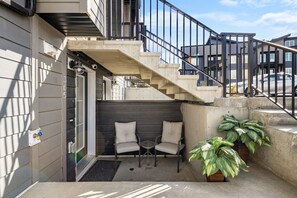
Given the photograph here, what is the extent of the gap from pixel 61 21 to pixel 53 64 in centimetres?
56

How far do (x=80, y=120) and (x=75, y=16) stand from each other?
2.42 meters

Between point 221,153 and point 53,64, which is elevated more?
point 53,64

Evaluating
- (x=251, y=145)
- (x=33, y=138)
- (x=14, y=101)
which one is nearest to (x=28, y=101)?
(x=14, y=101)

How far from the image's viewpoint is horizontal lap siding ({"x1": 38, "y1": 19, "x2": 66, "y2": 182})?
2264 millimetres

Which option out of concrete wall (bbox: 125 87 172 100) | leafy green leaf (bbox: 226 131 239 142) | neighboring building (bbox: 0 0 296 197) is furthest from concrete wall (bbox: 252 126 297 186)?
concrete wall (bbox: 125 87 172 100)

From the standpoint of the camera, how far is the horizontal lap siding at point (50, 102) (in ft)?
7.43

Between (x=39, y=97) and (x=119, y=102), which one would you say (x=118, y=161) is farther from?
(x=39, y=97)

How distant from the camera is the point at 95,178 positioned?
359 cm

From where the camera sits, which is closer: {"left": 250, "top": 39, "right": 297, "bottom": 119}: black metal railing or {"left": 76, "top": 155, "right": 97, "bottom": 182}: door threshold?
{"left": 250, "top": 39, "right": 297, "bottom": 119}: black metal railing

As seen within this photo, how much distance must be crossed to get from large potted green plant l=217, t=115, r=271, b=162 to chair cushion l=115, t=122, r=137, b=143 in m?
2.54

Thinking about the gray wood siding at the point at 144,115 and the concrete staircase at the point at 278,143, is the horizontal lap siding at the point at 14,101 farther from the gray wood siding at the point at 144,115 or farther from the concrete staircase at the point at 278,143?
the gray wood siding at the point at 144,115

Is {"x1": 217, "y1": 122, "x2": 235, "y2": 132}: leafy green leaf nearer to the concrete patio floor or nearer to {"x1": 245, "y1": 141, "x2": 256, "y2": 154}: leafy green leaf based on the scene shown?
{"x1": 245, "y1": 141, "x2": 256, "y2": 154}: leafy green leaf

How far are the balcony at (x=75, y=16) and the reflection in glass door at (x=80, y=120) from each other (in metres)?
1.39

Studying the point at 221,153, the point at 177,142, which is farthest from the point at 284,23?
the point at 221,153
